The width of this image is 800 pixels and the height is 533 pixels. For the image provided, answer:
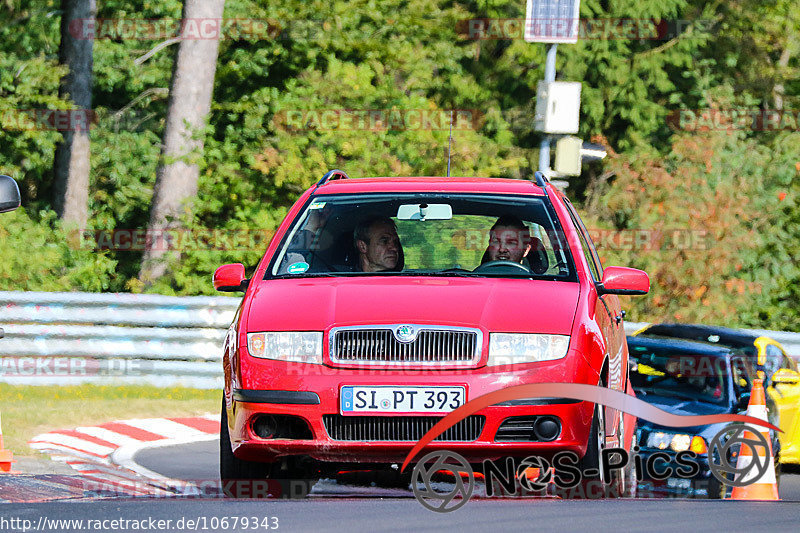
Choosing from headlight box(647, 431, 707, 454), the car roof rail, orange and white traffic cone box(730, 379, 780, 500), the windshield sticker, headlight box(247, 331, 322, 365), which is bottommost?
headlight box(647, 431, 707, 454)

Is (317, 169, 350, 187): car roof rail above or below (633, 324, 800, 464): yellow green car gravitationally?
above

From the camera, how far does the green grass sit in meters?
13.0

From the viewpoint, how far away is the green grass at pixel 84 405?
13.0m

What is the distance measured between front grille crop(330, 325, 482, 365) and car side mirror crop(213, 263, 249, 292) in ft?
4.80

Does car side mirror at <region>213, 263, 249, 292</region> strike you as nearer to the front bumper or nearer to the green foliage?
the front bumper

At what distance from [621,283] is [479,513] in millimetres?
2373

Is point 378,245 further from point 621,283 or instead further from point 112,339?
point 112,339

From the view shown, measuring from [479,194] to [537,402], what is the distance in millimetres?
1830

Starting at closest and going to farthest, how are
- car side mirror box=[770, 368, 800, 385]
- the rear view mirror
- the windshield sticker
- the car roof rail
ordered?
the windshield sticker
the rear view mirror
the car roof rail
car side mirror box=[770, 368, 800, 385]

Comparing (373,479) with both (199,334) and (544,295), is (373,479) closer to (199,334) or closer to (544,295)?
(544,295)

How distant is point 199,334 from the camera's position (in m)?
15.7

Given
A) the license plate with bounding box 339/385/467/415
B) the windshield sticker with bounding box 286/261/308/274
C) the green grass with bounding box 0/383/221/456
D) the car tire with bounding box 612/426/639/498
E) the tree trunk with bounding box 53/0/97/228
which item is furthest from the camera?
the tree trunk with bounding box 53/0/97/228

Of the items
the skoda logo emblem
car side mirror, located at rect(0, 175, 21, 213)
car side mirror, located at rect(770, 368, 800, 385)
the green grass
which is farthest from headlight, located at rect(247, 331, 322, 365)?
car side mirror, located at rect(770, 368, 800, 385)

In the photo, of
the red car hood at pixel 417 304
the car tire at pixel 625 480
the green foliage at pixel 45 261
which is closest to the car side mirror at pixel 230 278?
the red car hood at pixel 417 304
